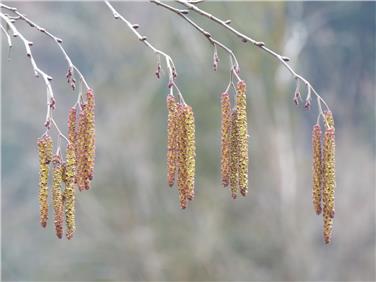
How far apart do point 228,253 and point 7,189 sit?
2.34 metres

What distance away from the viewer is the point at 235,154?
5.05 feet

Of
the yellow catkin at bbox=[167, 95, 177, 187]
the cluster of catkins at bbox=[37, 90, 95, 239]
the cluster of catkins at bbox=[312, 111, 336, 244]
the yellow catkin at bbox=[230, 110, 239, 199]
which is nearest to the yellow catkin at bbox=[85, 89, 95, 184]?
the cluster of catkins at bbox=[37, 90, 95, 239]

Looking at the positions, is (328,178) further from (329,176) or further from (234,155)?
(234,155)

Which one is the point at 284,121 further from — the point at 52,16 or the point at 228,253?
the point at 52,16

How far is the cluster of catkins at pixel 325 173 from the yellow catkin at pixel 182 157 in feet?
0.77

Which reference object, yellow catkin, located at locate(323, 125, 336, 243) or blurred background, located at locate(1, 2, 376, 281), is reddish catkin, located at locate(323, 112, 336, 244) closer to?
yellow catkin, located at locate(323, 125, 336, 243)

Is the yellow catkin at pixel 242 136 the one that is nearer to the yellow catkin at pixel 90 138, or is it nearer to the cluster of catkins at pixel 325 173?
the cluster of catkins at pixel 325 173

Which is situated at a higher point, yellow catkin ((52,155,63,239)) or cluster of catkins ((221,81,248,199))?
cluster of catkins ((221,81,248,199))

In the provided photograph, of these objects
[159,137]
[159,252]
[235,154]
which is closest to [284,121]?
[159,137]

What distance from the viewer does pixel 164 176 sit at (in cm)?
786

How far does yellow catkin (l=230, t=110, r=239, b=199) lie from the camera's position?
60.3 inches

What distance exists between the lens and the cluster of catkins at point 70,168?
1.46 m

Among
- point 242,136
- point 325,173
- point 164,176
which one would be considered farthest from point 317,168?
point 164,176

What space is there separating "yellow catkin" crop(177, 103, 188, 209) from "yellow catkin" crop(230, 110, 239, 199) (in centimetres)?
10
